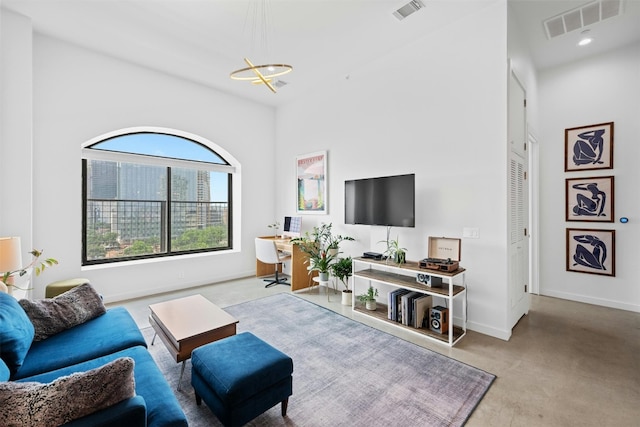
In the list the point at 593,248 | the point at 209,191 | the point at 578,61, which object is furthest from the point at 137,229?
the point at 578,61

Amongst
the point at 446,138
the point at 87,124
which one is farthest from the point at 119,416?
the point at 87,124

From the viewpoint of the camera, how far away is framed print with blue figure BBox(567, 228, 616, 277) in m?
3.85

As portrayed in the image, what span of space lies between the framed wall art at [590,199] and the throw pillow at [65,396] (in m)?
5.41

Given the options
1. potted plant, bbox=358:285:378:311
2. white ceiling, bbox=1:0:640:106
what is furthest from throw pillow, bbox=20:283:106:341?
white ceiling, bbox=1:0:640:106

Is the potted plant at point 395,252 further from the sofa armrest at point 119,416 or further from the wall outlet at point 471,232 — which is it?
the sofa armrest at point 119,416

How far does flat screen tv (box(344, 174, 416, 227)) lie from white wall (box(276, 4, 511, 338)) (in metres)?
0.27

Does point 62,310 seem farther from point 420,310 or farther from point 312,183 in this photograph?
point 312,183

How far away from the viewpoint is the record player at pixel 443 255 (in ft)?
9.79

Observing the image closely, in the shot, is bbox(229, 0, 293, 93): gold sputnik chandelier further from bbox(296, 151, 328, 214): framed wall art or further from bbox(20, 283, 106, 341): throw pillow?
bbox(20, 283, 106, 341): throw pillow

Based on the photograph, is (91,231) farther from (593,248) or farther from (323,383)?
(593,248)

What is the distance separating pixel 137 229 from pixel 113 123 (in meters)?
1.66

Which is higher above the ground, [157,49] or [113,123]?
[157,49]

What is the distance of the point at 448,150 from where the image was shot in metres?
3.36

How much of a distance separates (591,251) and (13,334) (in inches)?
238
